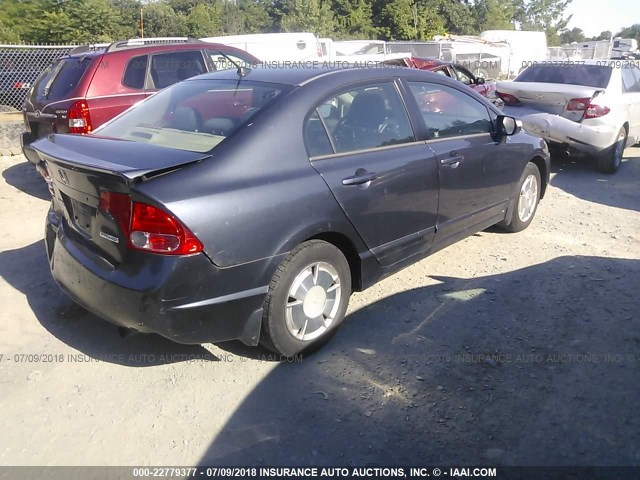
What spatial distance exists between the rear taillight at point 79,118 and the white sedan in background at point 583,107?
5842 mm

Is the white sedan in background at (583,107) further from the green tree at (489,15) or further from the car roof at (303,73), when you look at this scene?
the green tree at (489,15)

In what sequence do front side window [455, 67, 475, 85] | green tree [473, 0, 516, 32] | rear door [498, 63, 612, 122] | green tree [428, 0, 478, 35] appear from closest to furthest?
rear door [498, 63, 612, 122] < front side window [455, 67, 475, 85] < green tree [428, 0, 478, 35] < green tree [473, 0, 516, 32]

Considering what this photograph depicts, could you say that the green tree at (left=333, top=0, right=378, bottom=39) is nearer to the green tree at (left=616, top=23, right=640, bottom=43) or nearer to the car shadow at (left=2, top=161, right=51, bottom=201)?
the car shadow at (left=2, top=161, right=51, bottom=201)

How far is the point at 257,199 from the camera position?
2.96 meters

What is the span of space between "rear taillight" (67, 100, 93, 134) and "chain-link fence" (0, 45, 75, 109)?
6516 mm

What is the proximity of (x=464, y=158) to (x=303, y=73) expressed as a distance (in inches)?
57.7

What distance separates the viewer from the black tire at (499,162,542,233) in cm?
525

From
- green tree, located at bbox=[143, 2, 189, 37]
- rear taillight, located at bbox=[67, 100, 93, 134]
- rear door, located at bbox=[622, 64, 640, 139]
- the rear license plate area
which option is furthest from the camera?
green tree, located at bbox=[143, 2, 189, 37]

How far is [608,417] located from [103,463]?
2489 mm

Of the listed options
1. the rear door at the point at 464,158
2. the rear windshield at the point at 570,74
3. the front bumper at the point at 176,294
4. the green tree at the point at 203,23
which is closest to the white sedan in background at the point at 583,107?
the rear windshield at the point at 570,74

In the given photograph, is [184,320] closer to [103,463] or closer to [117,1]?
[103,463]

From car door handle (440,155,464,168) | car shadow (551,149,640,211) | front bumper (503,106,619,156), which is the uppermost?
car door handle (440,155,464,168)

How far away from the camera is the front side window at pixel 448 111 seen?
418 centimetres

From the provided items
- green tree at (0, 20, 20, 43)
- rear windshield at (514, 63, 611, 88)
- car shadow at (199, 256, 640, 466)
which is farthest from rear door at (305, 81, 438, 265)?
green tree at (0, 20, 20, 43)
